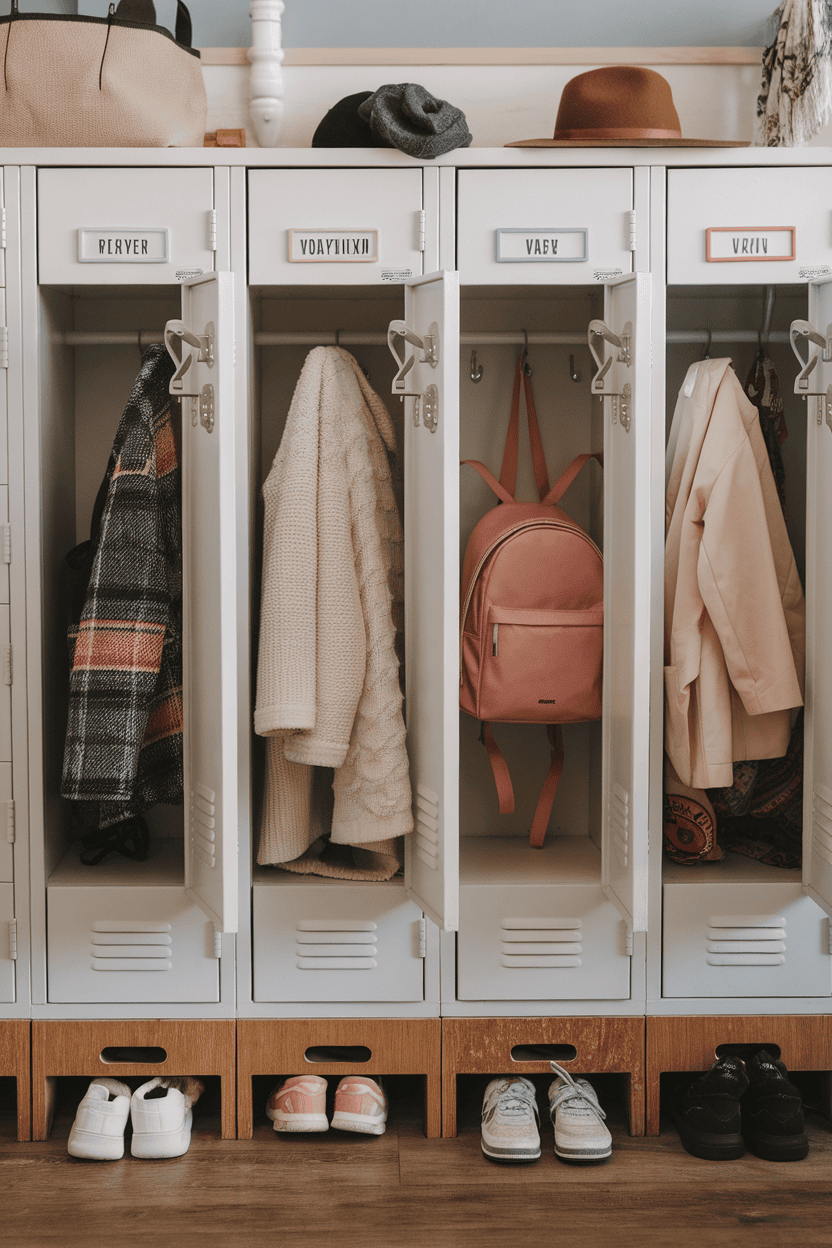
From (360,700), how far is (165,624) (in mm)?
405

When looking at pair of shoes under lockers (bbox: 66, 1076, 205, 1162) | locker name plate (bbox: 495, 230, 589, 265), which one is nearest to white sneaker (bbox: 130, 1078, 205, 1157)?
pair of shoes under lockers (bbox: 66, 1076, 205, 1162)

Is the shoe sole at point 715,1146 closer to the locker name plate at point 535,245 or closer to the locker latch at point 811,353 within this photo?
the locker latch at point 811,353

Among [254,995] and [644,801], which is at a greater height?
[644,801]

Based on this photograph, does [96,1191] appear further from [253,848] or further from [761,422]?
[761,422]

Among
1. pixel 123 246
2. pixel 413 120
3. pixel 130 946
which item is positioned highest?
pixel 413 120

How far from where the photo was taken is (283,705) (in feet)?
6.14

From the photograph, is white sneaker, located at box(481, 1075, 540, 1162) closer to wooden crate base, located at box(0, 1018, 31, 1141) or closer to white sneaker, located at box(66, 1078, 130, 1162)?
white sneaker, located at box(66, 1078, 130, 1162)

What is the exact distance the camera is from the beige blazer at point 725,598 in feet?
6.45

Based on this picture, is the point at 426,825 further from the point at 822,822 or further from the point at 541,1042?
the point at 822,822

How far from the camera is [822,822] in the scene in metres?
1.98

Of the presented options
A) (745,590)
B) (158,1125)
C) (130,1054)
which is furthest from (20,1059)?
(745,590)

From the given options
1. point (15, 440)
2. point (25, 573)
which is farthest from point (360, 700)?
point (15, 440)

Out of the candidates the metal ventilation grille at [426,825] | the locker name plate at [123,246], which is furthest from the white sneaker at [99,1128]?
the locker name plate at [123,246]

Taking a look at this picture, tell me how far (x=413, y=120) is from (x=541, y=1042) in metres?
1.79
